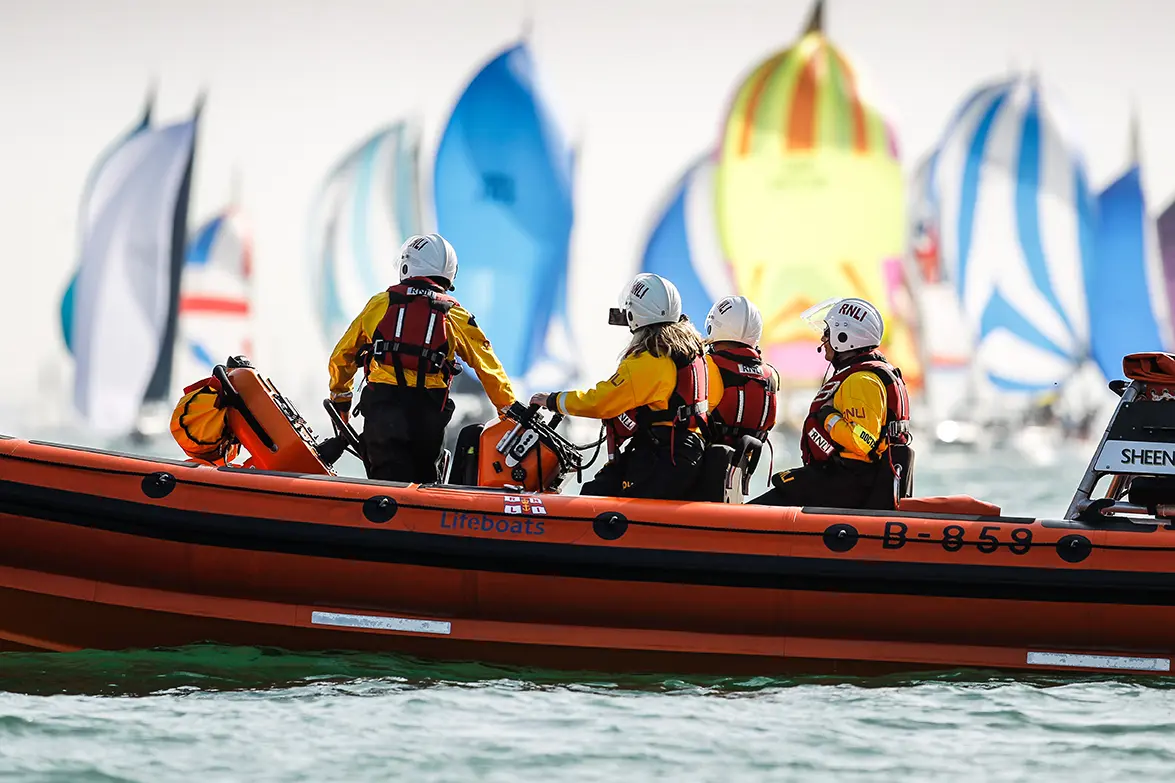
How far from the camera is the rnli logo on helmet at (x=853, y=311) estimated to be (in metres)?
6.01

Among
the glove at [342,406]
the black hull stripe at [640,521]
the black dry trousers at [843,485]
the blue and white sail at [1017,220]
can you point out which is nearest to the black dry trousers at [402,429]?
the glove at [342,406]

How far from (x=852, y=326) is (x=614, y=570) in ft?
4.53

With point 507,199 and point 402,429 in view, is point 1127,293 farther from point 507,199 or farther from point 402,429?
point 402,429

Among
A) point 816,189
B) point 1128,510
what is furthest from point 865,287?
point 1128,510

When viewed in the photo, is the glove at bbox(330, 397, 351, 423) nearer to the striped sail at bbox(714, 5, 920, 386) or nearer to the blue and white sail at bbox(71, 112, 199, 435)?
the blue and white sail at bbox(71, 112, 199, 435)

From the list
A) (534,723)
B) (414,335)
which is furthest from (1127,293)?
(534,723)

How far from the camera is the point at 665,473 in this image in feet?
19.5

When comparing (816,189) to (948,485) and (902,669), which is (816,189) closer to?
(948,485)

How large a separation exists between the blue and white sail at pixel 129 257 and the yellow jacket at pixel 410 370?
1865 cm

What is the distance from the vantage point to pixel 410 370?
20.1 feet

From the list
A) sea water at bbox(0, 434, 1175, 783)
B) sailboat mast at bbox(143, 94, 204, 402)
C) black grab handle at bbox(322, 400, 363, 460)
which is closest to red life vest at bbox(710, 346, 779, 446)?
sea water at bbox(0, 434, 1175, 783)

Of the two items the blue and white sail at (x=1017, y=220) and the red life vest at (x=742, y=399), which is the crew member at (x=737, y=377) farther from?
the blue and white sail at (x=1017, y=220)

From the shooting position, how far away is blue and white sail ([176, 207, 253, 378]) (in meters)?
36.3

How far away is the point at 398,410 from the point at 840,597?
194cm
